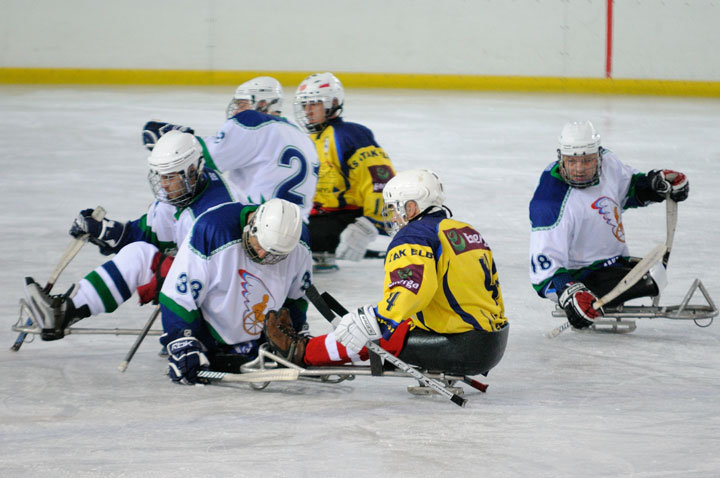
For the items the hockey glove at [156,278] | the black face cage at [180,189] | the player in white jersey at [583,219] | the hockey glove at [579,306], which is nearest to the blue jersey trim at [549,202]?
the player in white jersey at [583,219]

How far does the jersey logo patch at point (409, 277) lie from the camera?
3.47 metres

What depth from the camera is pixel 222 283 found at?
3.81 m

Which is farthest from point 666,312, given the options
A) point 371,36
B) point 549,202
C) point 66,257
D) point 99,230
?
point 371,36

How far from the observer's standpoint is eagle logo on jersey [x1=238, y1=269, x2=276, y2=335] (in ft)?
12.6

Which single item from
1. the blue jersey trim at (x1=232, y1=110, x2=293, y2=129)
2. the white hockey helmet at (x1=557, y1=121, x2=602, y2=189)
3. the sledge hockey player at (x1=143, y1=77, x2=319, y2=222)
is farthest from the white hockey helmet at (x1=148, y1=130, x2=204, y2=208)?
the white hockey helmet at (x1=557, y1=121, x2=602, y2=189)

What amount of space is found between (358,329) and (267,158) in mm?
2434

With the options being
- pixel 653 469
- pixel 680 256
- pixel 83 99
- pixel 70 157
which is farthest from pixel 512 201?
pixel 83 99

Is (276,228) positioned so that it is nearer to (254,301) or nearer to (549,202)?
(254,301)

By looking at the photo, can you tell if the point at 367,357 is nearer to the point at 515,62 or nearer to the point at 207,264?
the point at 207,264

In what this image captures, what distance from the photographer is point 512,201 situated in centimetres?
815

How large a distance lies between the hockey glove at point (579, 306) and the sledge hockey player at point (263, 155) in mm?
1887

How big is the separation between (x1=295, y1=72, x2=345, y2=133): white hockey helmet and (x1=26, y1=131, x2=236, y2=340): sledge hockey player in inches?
69.3

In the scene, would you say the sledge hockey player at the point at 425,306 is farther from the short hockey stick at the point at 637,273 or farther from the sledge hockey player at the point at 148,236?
the short hockey stick at the point at 637,273

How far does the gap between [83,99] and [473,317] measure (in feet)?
36.4
